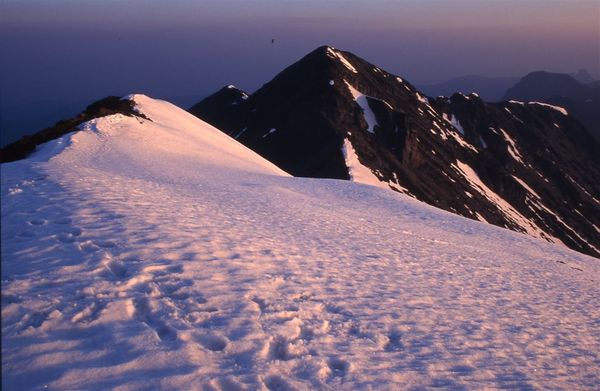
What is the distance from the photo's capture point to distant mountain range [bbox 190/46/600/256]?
79.4 metres

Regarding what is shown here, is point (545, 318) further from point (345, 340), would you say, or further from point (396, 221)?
point (396, 221)

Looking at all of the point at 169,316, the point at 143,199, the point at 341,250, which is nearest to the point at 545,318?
the point at 341,250

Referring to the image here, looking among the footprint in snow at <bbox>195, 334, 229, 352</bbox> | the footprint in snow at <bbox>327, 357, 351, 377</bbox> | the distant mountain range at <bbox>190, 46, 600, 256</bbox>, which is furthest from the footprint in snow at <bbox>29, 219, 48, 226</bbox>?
the distant mountain range at <bbox>190, 46, 600, 256</bbox>

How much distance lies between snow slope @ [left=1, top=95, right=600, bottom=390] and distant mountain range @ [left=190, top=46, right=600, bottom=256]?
164ft

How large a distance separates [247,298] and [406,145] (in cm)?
8129

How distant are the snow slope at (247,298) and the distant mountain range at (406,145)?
1970 inches

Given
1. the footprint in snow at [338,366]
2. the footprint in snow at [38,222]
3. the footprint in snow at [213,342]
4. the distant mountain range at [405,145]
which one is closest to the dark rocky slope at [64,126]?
the distant mountain range at [405,145]

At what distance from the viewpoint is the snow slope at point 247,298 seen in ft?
24.3

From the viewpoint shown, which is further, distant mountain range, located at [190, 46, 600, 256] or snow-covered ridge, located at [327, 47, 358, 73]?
snow-covered ridge, located at [327, 47, 358, 73]

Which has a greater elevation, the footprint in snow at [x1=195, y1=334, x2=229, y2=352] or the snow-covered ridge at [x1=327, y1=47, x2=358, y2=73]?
the snow-covered ridge at [x1=327, y1=47, x2=358, y2=73]

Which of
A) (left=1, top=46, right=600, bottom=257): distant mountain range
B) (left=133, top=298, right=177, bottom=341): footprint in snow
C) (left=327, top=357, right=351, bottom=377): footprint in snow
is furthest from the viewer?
(left=1, top=46, right=600, bottom=257): distant mountain range

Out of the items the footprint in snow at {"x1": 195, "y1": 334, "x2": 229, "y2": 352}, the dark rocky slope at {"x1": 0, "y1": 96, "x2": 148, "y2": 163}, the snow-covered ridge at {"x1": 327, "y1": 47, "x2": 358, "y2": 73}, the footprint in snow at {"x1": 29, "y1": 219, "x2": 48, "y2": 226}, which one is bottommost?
the footprint in snow at {"x1": 195, "y1": 334, "x2": 229, "y2": 352}

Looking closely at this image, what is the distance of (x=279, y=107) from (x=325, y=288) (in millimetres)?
92858

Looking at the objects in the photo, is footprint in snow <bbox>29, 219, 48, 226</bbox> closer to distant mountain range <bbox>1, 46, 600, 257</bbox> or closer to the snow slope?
the snow slope
